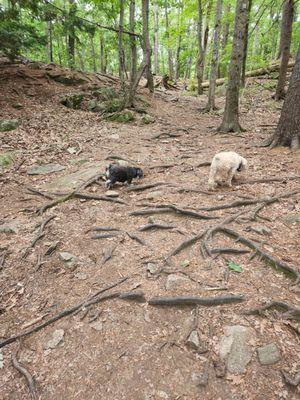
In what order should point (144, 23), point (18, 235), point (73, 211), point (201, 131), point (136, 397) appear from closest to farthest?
1. point (136, 397)
2. point (18, 235)
3. point (73, 211)
4. point (201, 131)
5. point (144, 23)

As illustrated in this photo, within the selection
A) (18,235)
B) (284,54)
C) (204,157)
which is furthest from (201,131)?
(18,235)

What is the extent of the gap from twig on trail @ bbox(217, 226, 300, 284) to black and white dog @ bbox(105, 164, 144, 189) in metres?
2.58

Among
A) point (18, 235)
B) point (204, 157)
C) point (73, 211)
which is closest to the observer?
point (18, 235)

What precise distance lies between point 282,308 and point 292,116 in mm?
5188

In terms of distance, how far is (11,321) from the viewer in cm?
329

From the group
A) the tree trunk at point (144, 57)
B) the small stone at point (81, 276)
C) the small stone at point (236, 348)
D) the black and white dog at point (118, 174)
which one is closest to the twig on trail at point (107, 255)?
the small stone at point (81, 276)

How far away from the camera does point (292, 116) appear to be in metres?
6.47

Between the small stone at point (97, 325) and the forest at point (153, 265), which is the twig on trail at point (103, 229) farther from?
the small stone at point (97, 325)

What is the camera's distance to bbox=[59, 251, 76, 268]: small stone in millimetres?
3960

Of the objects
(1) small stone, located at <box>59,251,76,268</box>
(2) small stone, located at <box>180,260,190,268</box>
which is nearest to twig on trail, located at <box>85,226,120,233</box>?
(1) small stone, located at <box>59,251,76,268</box>

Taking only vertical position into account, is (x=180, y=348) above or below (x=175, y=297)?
below

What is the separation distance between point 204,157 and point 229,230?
3606 mm

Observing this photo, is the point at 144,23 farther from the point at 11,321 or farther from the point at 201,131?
the point at 11,321

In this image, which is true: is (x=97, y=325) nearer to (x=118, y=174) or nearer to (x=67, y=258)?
(x=67, y=258)
